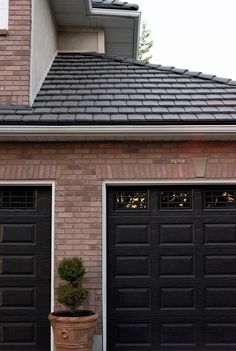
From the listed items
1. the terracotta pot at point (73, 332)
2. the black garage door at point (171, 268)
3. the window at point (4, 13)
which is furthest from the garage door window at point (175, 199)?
the window at point (4, 13)

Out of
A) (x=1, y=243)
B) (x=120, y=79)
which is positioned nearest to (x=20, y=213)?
(x=1, y=243)

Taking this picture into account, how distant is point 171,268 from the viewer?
7297 millimetres

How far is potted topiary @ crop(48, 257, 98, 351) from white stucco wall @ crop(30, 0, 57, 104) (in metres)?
2.58

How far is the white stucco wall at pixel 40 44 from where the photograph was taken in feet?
25.7

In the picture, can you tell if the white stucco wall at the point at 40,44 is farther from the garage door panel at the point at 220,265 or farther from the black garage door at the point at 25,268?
the garage door panel at the point at 220,265

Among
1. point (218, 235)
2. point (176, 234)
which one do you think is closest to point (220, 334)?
point (218, 235)

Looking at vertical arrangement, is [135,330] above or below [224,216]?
below

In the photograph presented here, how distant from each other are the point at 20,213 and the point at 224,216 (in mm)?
2924

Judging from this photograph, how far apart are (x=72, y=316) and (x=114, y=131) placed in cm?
247

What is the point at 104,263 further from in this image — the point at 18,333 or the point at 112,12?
the point at 112,12

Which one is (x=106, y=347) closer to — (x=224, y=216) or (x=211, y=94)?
(x=224, y=216)

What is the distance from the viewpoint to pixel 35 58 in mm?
7945

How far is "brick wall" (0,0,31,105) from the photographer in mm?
7523

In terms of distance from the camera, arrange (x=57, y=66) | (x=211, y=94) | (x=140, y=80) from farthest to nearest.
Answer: (x=57, y=66)
(x=140, y=80)
(x=211, y=94)
